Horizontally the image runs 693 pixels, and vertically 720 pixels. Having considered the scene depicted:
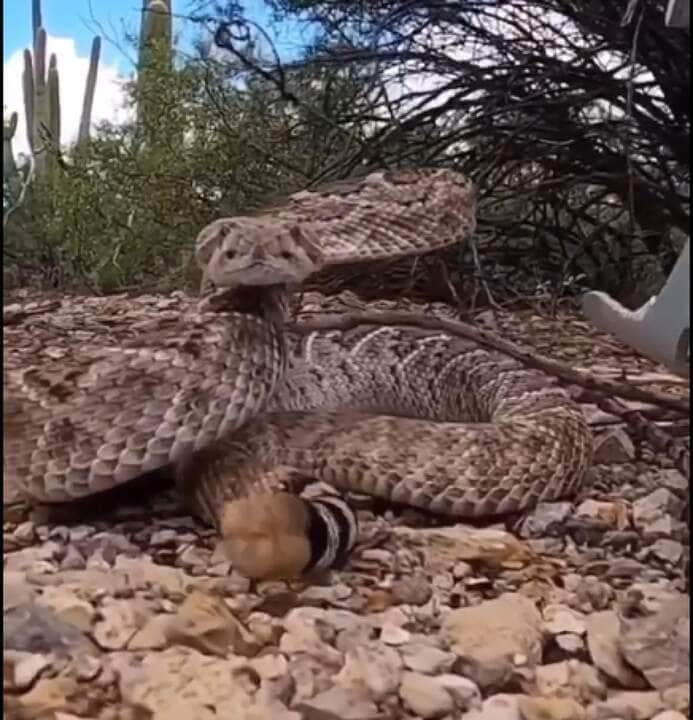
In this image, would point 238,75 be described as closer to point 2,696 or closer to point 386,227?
point 386,227

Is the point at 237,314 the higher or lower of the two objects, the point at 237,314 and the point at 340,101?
the lower

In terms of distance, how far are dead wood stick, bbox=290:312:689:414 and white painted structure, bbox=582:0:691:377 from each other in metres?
0.03

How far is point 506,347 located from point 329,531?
15 centimetres

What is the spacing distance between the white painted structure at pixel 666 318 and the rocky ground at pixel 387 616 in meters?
0.01

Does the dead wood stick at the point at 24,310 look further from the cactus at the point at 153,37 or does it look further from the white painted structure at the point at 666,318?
the white painted structure at the point at 666,318

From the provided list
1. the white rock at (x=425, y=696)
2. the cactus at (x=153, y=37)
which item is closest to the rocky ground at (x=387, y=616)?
the white rock at (x=425, y=696)

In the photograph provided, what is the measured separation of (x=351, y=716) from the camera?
2.24 feet

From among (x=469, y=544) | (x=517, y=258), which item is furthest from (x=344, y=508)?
(x=517, y=258)

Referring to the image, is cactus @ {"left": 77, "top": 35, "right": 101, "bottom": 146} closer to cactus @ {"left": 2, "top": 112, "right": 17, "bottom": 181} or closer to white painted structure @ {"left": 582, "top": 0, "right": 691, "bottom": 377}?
cactus @ {"left": 2, "top": 112, "right": 17, "bottom": 181}

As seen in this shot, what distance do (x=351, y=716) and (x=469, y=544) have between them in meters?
0.10

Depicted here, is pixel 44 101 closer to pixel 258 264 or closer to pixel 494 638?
pixel 258 264

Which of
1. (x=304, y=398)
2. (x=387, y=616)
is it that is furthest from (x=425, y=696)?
(x=304, y=398)

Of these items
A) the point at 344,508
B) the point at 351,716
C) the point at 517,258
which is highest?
the point at 517,258

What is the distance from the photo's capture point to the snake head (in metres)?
0.68
